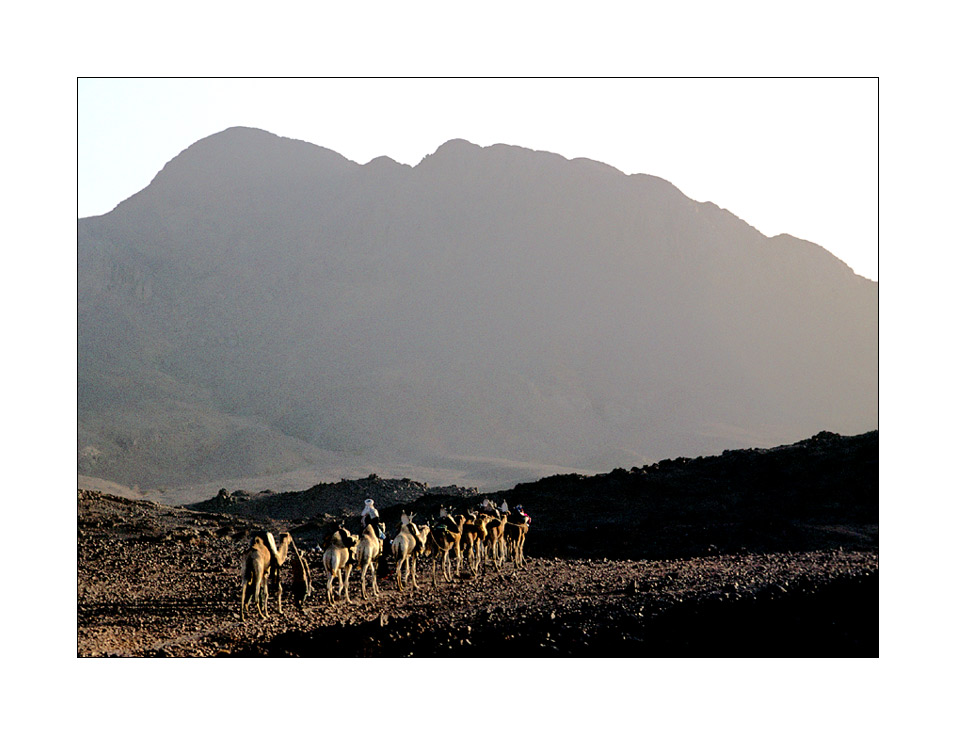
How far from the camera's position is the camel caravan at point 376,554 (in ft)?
51.5

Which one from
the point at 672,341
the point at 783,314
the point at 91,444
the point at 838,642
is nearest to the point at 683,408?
the point at 672,341

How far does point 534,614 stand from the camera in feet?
46.3

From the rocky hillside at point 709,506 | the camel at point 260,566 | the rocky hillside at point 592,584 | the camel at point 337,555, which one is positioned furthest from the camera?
the rocky hillside at point 709,506

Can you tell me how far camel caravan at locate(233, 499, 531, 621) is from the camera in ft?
51.5

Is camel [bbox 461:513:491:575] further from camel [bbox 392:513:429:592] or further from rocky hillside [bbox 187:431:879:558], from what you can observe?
rocky hillside [bbox 187:431:879:558]

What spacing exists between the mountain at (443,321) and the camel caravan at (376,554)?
142 ft

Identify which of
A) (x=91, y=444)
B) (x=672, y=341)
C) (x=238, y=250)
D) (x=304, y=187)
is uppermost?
(x=304, y=187)

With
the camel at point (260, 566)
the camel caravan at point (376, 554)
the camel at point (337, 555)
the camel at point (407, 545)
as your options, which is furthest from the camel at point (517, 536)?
the camel at point (260, 566)

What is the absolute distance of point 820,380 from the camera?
259ft

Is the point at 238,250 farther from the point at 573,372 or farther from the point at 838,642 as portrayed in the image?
the point at 838,642

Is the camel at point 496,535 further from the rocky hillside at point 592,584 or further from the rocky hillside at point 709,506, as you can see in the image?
the rocky hillside at point 709,506

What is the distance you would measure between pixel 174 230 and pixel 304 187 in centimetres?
1380

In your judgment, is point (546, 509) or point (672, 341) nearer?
point (546, 509)

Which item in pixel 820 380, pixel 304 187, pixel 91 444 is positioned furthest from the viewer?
pixel 304 187
